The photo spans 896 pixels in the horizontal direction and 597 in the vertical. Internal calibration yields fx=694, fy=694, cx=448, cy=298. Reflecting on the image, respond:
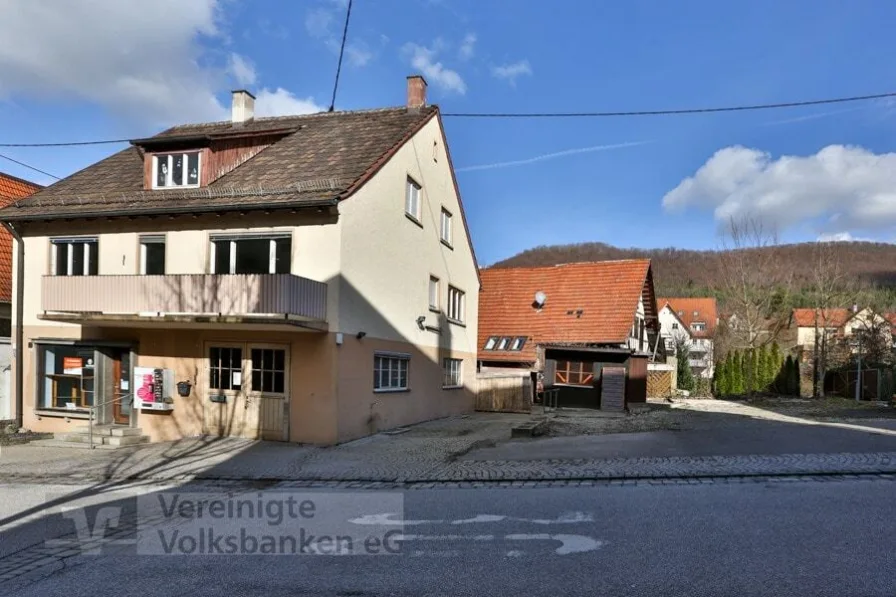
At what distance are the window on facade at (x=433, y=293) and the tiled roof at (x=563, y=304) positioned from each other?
7.55 metres

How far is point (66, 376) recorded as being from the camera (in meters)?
17.1

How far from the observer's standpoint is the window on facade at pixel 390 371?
16906 mm

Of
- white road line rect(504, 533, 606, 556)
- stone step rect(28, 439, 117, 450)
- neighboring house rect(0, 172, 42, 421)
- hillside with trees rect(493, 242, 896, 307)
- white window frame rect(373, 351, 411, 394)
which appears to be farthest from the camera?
hillside with trees rect(493, 242, 896, 307)

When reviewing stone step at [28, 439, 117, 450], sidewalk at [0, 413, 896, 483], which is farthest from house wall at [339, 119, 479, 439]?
stone step at [28, 439, 117, 450]

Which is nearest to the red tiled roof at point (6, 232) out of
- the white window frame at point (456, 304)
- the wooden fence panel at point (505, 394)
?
the white window frame at point (456, 304)

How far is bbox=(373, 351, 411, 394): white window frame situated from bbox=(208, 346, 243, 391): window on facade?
3.11m

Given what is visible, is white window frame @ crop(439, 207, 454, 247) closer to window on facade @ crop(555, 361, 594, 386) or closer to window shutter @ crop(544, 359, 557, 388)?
window shutter @ crop(544, 359, 557, 388)

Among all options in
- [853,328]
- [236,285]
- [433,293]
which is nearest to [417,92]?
[433,293]

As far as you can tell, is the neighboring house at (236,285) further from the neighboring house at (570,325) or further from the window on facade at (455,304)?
the neighboring house at (570,325)

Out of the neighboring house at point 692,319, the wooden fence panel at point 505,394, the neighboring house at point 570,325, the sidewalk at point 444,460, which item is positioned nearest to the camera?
the sidewalk at point 444,460

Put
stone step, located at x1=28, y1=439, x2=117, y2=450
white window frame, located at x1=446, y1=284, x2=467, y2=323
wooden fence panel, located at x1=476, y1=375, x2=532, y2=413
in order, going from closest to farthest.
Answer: stone step, located at x1=28, y1=439, x2=117, y2=450
white window frame, located at x1=446, y1=284, x2=467, y2=323
wooden fence panel, located at x1=476, y1=375, x2=532, y2=413

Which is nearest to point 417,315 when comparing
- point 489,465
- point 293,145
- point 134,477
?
point 293,145

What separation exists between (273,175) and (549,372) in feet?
49.0

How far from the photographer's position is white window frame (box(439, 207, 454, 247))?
22.1m
